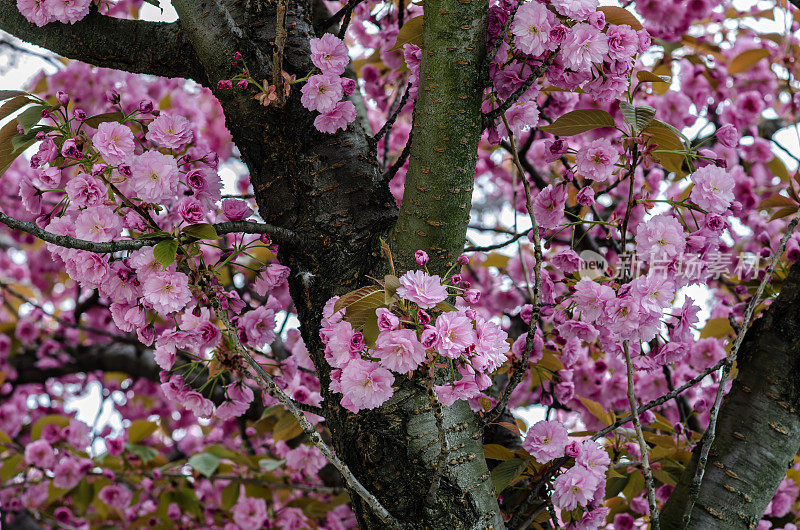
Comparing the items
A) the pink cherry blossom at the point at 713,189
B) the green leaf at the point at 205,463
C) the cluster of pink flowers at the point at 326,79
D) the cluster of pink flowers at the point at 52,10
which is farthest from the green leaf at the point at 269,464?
the pink cherry blossom at the point at 713,189

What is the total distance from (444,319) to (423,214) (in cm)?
29

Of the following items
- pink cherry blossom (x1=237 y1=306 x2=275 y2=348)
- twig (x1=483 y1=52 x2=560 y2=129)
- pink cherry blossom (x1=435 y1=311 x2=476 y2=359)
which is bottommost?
pink cherry blossom (x1=435 y1=311 x2=476 y2=359)

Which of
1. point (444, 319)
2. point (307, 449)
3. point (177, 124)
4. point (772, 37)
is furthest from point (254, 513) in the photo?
point (772, 37)

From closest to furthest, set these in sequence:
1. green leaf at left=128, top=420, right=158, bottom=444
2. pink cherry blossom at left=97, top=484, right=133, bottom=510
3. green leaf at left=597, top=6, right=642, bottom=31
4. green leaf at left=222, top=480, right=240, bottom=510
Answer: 1. green leaf at left=597, top=6, right=642, bottom=31
2. green leaf at left=222, top=480, right=240, bottom=510
3. green leaf at left=128, top=420, right=158, bottom=444
4. pink cherry blossom at left=97, top=484, right=133, bottom=510

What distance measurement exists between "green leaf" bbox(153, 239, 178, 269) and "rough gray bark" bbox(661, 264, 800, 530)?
106 centimetres

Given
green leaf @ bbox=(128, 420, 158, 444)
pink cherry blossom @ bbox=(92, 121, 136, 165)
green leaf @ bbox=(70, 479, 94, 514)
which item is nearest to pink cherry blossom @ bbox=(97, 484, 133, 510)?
green leaf @ bbox=(70, 479, 94, 514)

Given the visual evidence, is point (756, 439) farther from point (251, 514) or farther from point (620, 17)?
point (251, 514)

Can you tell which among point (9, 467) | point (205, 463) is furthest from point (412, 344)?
point (9, 467)

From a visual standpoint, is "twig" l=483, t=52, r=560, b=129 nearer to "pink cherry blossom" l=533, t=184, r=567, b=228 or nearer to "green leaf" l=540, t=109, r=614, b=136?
"green leaf" l=540, t=109, r=614, b=136

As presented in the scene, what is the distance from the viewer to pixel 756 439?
4.27 ft

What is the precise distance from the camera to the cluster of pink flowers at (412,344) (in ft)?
2.99

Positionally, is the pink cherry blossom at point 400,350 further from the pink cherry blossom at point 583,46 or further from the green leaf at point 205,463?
the green leaf at point 205,463

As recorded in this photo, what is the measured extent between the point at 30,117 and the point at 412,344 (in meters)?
0.85

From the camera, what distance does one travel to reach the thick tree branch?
146cm
